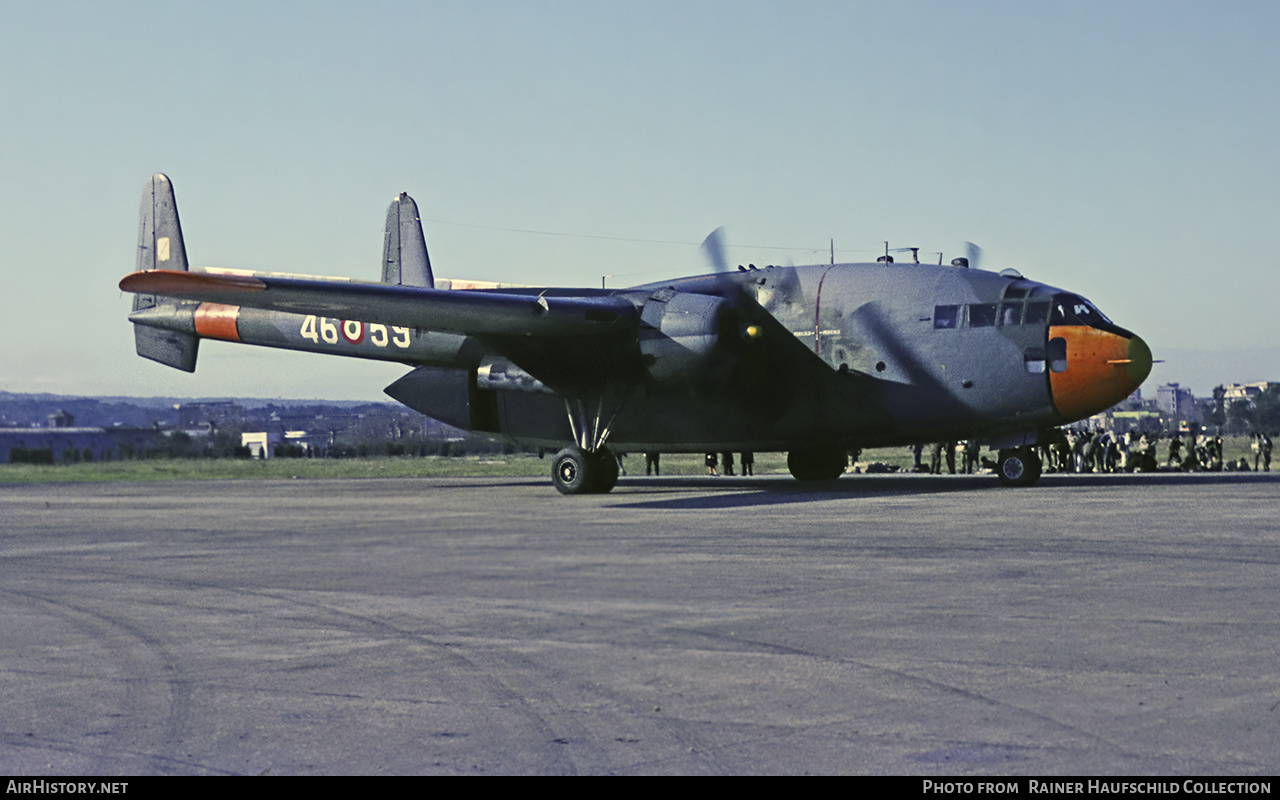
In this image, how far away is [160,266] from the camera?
113ft

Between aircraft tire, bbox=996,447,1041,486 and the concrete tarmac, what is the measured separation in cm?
903

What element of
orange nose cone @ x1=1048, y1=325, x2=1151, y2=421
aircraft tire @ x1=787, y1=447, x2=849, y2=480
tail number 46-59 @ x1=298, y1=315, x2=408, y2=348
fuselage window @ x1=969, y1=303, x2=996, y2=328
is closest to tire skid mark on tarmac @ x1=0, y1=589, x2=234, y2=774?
fuselage window @ x1=969, y1=303, x2=996, y2=328

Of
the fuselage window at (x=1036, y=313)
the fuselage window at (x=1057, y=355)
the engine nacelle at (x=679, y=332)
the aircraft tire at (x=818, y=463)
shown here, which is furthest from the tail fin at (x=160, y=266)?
the fuselage window at (x=1057, y=355)

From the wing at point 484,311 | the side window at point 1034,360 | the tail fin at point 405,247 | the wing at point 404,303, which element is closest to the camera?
the wing at point 404,303

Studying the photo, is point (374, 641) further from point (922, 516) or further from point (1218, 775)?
point (922, 516)

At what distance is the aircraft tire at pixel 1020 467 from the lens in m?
25.0

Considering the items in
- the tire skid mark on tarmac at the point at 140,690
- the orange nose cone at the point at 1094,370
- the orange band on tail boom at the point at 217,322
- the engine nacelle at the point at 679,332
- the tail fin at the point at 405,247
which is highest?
the tail fin at the point at 405,247

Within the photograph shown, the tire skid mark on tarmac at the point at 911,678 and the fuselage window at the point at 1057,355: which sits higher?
the fuselage window at the point at 1057,355

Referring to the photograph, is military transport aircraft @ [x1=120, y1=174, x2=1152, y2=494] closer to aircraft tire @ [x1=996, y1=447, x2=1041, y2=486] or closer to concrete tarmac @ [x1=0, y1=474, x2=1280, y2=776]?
aircraft tire @ [x1=996, y1=447, x2=1041, y2=486]

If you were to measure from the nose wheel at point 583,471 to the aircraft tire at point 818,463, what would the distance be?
17.8 ft

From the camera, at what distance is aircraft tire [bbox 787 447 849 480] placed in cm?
2930

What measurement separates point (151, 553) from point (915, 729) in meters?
10.9

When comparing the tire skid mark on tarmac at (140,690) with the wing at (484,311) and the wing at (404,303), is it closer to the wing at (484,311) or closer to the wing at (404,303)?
the wing at (404,303)

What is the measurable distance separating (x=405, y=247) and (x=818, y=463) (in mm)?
14494
